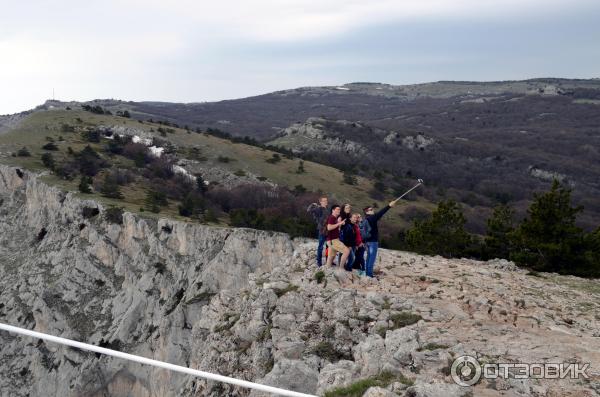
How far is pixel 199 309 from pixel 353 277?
17.7 m

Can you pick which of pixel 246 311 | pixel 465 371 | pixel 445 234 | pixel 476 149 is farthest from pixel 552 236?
pixel 476 149

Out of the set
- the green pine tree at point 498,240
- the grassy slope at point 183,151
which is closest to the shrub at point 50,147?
the grassy slope at point 183,151

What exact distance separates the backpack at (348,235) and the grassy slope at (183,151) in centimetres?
2573

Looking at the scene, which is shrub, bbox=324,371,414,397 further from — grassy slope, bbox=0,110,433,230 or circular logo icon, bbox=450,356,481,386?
grassy slope, bbox=0,110,433,230

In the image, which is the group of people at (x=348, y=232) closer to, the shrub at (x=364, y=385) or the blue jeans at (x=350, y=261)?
the blue jeans at (x=350, y=261)

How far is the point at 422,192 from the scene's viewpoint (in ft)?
219

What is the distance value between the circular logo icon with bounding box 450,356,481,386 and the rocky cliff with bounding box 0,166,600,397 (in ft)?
0.49

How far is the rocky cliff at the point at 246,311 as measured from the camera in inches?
364

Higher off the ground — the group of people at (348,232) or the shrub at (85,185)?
the group of people at (348,232)

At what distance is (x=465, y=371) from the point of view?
8.09 meters

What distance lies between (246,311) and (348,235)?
371cm

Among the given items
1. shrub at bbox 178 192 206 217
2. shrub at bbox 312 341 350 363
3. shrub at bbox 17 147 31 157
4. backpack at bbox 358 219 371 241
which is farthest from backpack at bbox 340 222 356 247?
shrub at bbox 17 147 31 157

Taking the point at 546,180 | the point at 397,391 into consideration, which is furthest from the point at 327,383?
the point at 546,180

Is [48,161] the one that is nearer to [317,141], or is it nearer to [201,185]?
[201,185]
